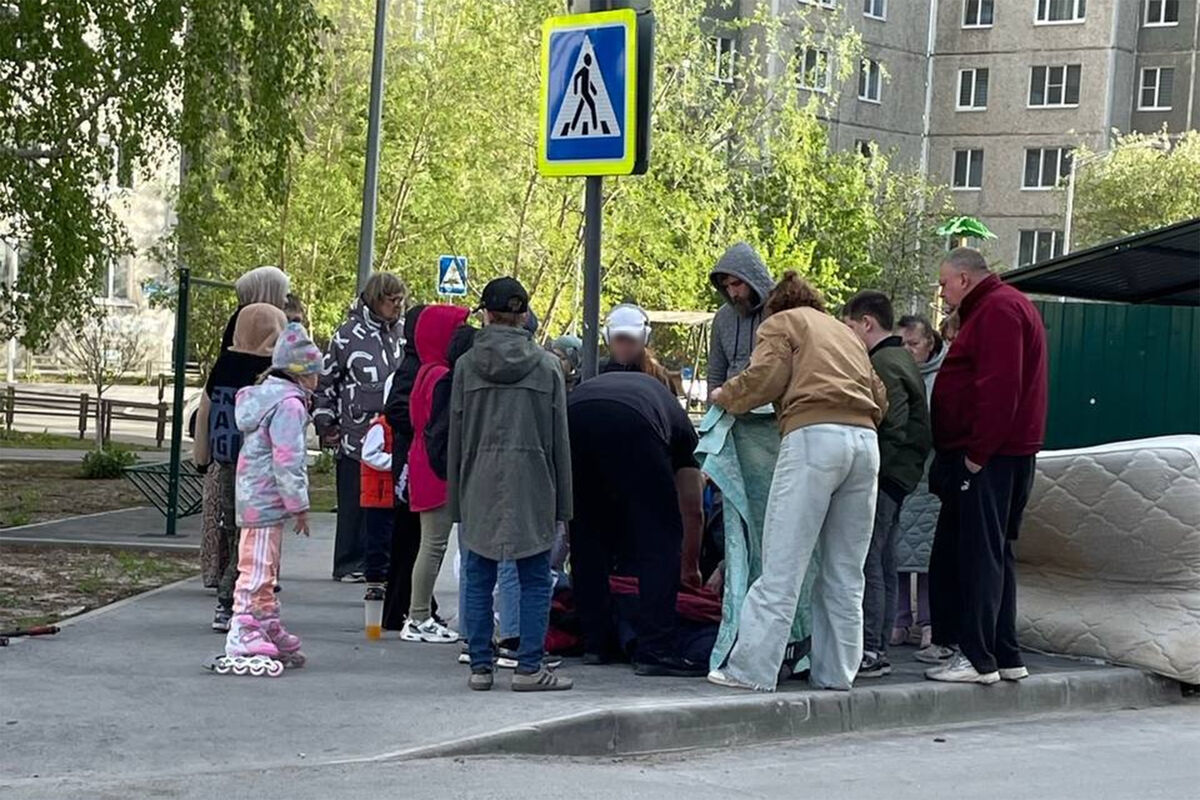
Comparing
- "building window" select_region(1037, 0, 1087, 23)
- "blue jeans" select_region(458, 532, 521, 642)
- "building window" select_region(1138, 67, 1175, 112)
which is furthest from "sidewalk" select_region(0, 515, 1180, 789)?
"building window" select_region(1138, 67, 1175, 112)

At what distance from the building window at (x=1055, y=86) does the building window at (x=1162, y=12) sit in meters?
3.44

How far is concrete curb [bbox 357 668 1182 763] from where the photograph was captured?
766 centimetres

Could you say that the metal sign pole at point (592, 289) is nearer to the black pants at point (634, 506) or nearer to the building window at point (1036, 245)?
the black pants at point (634, 506)

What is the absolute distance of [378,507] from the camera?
10742 mm

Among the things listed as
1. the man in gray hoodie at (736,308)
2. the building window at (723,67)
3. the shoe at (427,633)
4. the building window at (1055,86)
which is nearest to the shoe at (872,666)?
the man in gray hoodie at (736,308)

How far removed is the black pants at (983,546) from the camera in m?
9.24

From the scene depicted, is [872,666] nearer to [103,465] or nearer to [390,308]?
[390,308]

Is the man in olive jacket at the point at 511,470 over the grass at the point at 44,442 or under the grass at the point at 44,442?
over

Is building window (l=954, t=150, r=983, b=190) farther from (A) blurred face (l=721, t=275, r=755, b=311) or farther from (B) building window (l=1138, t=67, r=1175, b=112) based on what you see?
(A) blurred face (l=721, t=275, r=755, b=311)

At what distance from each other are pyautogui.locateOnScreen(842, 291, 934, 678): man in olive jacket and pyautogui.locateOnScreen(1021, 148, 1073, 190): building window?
5993 centimetres

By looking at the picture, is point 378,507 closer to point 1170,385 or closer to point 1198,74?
point 1170,385

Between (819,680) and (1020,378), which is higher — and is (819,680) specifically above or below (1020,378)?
below

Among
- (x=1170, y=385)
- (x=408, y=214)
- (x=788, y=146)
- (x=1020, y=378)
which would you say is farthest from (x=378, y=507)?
(x=788, y=146)

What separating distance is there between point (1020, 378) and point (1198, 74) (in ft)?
206
